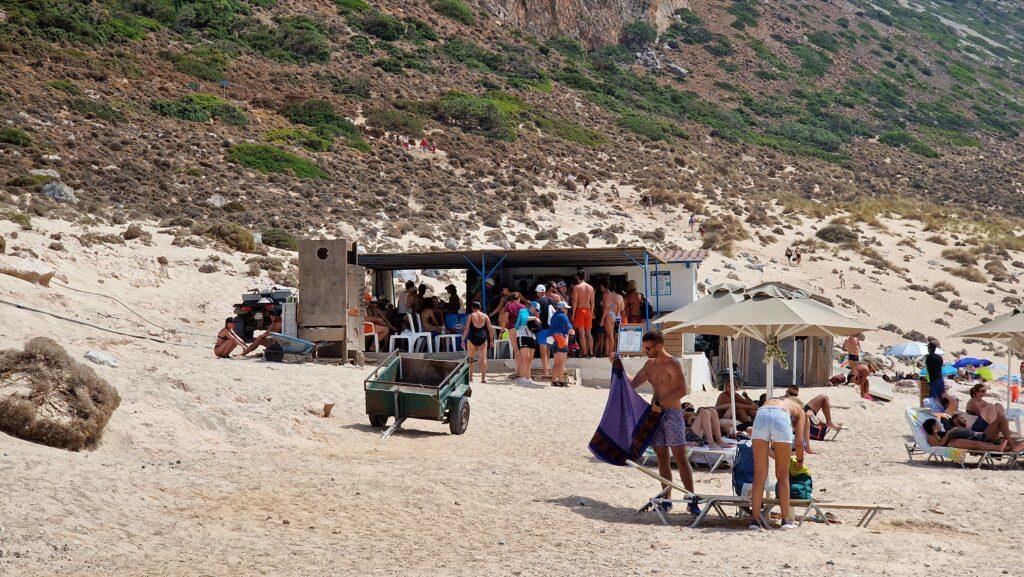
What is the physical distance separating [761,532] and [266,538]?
10.5 ft

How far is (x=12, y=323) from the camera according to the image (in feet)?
42.8

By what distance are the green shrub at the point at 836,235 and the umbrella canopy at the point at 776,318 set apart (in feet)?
97.4

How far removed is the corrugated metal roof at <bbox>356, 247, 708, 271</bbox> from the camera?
17.5 meters

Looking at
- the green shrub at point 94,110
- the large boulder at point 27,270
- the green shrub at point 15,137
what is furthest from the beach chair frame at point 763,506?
the green shrub at point 94,110

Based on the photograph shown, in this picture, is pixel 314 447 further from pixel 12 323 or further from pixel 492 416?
pixel 12 323

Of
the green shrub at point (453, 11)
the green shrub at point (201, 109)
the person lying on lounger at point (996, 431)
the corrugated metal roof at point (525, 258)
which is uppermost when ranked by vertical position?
the green shrub at point (453, 11)

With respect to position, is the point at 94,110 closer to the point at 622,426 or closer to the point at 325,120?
the point at 325,120

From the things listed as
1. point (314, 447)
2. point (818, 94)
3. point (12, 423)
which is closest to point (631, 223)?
point (314, 447)

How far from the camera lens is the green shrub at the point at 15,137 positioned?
31.8 meters

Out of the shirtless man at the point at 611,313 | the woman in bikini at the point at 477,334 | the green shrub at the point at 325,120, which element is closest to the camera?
the woman in bikini at the point at 477,334

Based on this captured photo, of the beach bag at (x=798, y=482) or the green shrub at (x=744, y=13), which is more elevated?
the green shrub at (x=744, y=13)

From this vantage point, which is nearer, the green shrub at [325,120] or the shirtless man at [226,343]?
the shirtless man at [226,343]

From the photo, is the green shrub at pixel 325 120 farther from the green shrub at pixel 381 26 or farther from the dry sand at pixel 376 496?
the dry sand at pixel 376 496

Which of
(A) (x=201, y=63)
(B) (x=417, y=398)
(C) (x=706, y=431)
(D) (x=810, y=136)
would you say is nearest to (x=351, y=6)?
(A) (x=201, y=63)
